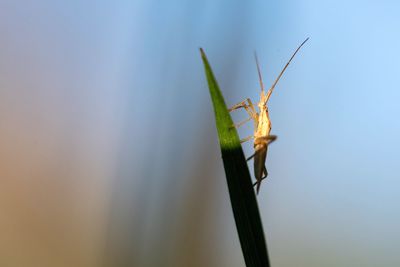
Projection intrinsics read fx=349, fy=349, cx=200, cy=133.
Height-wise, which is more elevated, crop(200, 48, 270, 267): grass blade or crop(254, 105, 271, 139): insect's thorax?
crop(254, 105, 271, 139): insect's thorax

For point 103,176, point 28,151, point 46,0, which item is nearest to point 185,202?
point 103,176

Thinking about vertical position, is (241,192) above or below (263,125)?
below

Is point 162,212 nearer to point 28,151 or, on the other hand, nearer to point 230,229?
point 230,229

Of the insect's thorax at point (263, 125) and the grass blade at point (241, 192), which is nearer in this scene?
the grass blade at point (241, 192)

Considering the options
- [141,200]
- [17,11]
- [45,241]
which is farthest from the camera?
[141,200]

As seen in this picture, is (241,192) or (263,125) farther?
(263,125)

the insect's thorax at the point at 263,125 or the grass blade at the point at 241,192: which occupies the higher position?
the insect's thorax at the point at 263,125

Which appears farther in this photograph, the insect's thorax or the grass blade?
the insect's thorax

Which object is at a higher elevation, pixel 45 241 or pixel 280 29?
pixel 280 29
